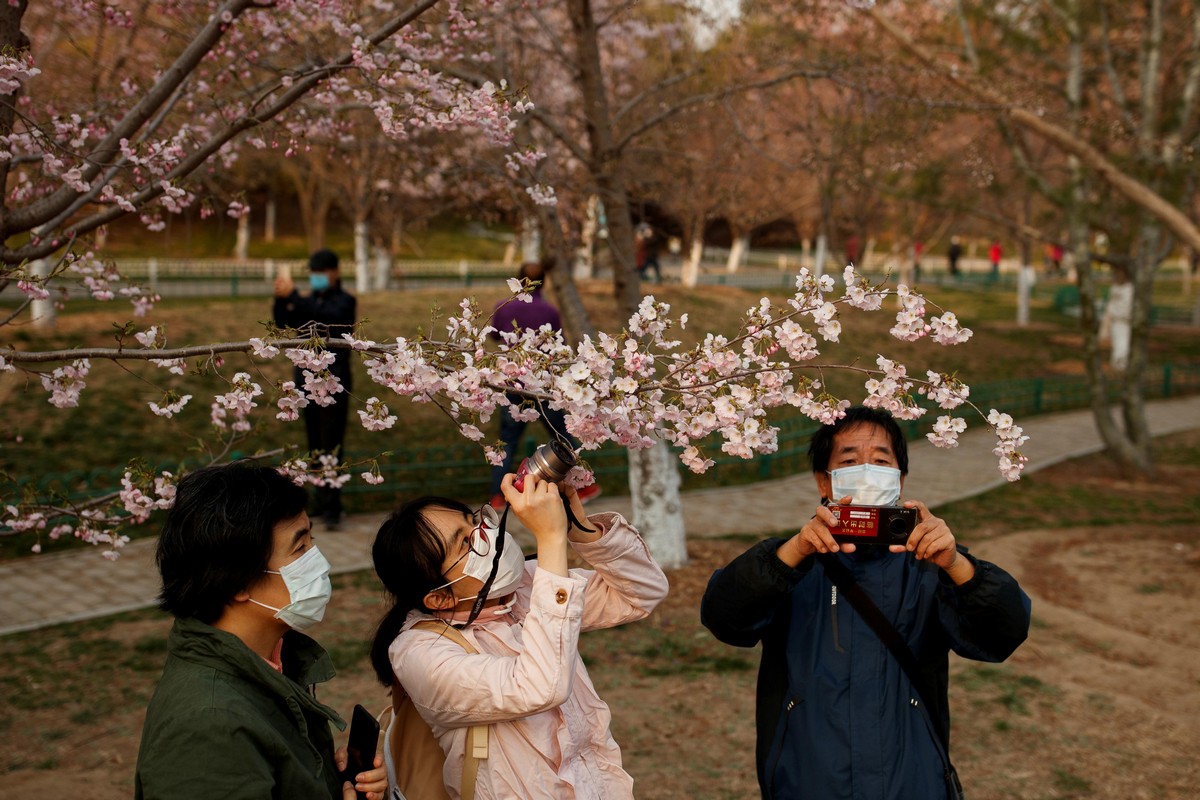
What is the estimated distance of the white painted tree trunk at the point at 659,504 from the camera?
8391mm

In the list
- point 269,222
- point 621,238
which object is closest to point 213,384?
point 621,238

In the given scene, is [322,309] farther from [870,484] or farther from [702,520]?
[870,484]

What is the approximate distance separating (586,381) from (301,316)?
6345 millimetres

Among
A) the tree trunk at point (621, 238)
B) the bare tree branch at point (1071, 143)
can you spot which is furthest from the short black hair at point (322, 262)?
the bare tree branch at point (1071, 143)

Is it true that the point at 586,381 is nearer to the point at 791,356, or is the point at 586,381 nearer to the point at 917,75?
the point at 791,356

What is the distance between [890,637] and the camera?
9.41ft

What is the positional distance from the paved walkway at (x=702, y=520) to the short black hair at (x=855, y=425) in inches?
242

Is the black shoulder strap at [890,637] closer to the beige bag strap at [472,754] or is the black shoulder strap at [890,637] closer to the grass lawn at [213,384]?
the beige bag strap at [472,754]

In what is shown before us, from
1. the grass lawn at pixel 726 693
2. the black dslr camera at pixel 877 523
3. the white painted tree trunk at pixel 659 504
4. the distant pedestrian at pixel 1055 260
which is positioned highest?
the distant pedestrian at pixel 1055 260

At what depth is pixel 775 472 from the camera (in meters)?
13.4

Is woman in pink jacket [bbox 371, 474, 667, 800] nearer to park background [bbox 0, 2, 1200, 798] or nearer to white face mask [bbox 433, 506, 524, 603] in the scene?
white face mask [bbox 433, 506, 524, 603]

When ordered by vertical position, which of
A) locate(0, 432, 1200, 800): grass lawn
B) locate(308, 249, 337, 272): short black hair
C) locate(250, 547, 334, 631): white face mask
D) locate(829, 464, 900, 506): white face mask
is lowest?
locate(0, 432, 1200, 800): grass lawn

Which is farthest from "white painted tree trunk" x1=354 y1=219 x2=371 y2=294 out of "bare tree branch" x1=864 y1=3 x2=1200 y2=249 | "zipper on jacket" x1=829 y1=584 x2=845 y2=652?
"zipper on jacket" x1=829 y1=584 x2=845 y2=652

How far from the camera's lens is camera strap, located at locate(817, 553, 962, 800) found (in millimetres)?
2861
